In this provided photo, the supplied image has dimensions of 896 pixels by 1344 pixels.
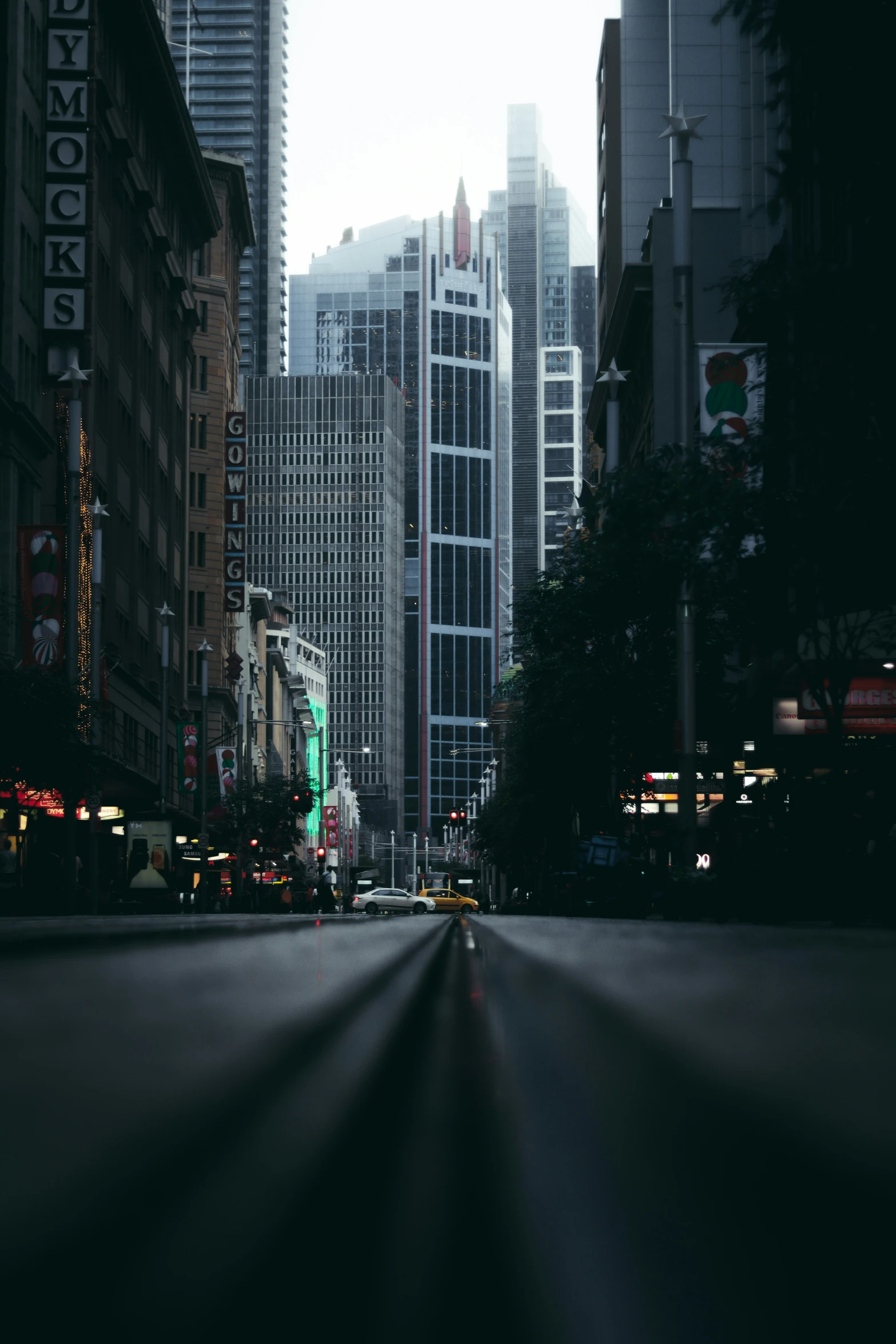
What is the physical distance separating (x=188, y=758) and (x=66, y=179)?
2095 centimetres

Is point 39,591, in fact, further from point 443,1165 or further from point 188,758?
point 443,1165

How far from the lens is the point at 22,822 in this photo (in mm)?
33562

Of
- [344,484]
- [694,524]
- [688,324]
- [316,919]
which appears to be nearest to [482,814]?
[688,324]

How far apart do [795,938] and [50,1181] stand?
679 millimetres

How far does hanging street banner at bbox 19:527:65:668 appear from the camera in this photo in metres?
32.7

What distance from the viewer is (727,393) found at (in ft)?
69.9

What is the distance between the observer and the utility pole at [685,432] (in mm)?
21156

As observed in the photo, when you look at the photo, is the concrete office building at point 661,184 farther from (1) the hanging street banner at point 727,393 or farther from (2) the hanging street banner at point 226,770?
(2) the hanging street banner at point 226,770

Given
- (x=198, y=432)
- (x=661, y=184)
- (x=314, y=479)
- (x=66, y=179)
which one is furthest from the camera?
(x=314, y=479)

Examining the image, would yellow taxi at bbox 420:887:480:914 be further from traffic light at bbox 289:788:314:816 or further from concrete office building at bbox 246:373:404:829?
concrete office building at bbox 246:373:404:829

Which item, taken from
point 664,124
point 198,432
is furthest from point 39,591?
point 664,124

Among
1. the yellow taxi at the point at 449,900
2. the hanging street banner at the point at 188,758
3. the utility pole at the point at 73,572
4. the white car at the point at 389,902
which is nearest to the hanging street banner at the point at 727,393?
the utility pole at the point at 73,572

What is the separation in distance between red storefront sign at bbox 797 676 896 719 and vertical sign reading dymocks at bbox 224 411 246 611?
57.0m

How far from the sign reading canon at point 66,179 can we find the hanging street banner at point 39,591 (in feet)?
35.1
